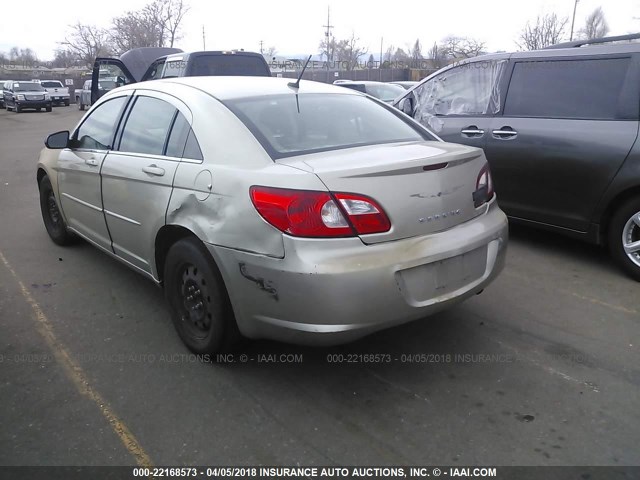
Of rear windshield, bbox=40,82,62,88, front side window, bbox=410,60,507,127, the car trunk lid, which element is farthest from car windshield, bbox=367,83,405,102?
rear windshield, bbox=40,82,62,88

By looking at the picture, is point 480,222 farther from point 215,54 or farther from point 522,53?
point 215,54

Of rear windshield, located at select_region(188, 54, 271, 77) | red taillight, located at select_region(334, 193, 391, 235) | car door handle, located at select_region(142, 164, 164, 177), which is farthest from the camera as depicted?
rear windshield, located at select_region(188, 54, 271, 77)

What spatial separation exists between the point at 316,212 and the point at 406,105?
3.88 metres

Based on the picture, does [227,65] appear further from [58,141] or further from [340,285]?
[340,285]

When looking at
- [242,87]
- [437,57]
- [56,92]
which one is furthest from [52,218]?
[437,57]

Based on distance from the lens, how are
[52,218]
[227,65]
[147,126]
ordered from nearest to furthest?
1. [147,126]
2. [52,218]
3. [227,65]

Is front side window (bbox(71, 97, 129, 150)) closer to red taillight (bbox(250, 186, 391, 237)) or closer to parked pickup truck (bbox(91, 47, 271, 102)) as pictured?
red taillight (bbox(250, 186, 391, 237))

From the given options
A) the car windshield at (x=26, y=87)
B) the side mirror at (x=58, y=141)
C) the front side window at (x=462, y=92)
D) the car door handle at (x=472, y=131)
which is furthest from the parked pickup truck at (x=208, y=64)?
the car windshield at (x=26, y=87)

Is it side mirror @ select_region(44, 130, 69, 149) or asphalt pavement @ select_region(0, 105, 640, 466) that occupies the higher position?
side mirror @ select_region(44, 130, 69, 149)

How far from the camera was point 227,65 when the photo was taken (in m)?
10.1

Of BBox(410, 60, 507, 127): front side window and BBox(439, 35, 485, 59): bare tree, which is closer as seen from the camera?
BBox(410, 60, 507, 127): front side window

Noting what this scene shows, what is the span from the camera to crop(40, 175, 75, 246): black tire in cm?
507

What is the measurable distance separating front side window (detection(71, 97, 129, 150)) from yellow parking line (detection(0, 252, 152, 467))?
48.7 inches

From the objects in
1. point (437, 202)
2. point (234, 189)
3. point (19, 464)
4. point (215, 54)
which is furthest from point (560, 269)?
point (215, 54)
